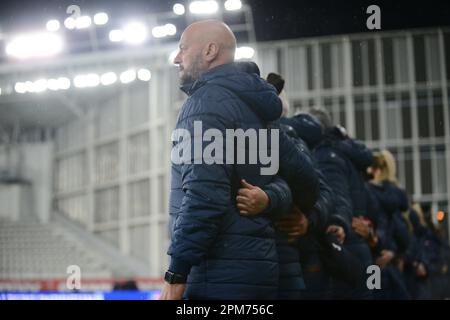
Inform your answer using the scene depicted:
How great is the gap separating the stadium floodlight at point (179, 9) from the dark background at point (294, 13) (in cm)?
4

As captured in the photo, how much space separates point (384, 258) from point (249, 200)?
3.01 meters

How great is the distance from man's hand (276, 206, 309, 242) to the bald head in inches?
27.4

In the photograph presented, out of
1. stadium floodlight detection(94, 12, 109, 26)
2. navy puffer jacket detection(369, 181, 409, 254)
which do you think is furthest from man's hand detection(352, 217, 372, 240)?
stadium floodlight detection(94, 12, 109, 26)

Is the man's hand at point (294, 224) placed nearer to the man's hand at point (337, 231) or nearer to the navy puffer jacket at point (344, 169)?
the man's hand at point (337, 231)

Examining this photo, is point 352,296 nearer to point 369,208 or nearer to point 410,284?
point 369,208

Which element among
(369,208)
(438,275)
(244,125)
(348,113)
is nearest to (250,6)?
(244,125)

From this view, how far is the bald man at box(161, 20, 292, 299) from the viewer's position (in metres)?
2.46

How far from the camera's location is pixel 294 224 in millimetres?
3107

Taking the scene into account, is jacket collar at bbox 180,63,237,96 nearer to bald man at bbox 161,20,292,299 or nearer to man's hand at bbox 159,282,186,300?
bald man at bbox 161,20,292,299

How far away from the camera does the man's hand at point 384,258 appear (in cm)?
533

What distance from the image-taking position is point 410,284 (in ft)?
23.0

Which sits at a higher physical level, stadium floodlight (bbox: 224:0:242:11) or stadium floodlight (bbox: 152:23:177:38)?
stadium floodlight (bbox: 224:0:242:11)

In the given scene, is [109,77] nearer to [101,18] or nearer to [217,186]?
[101,18]

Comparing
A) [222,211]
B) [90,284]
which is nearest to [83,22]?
[222,211]
